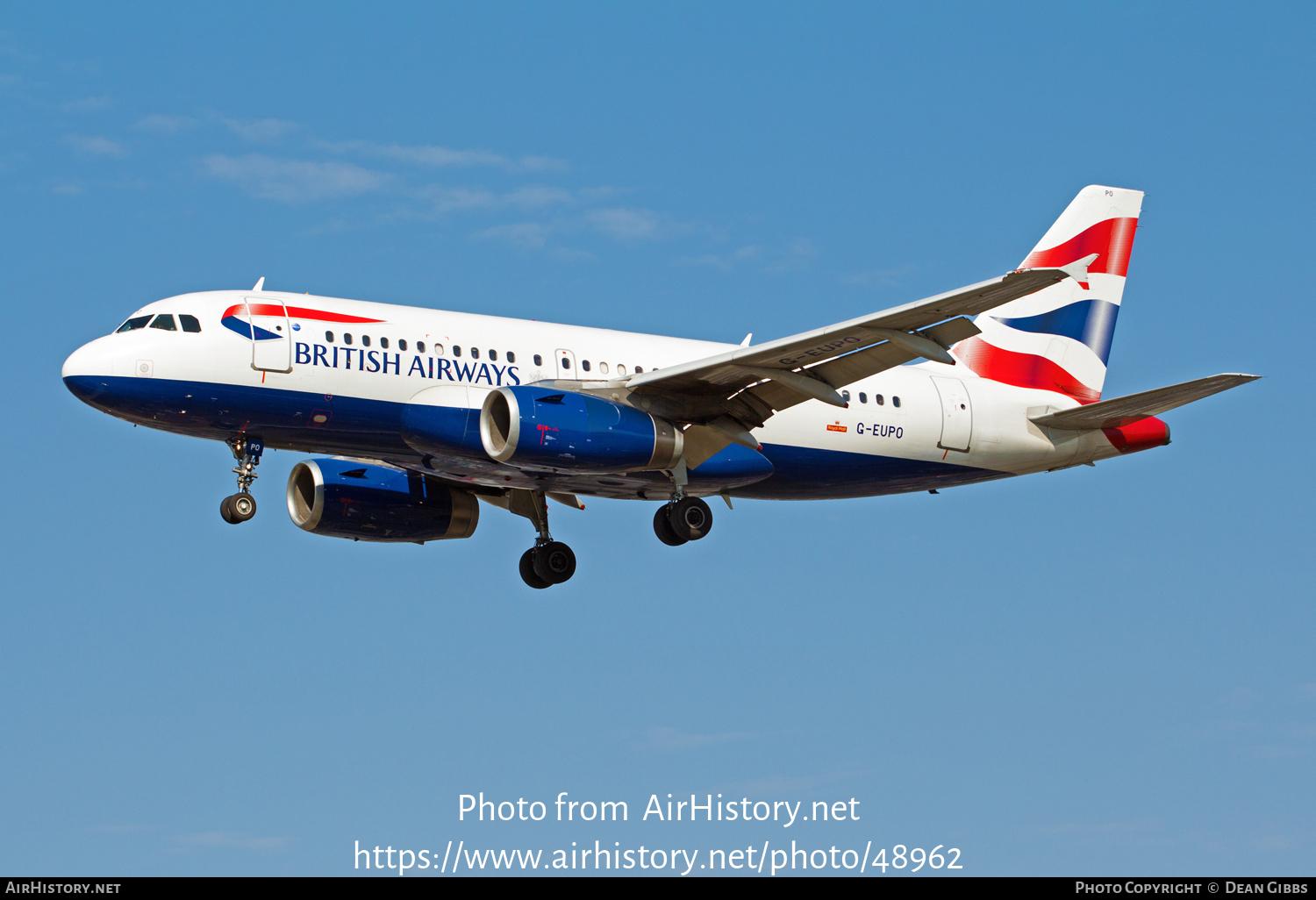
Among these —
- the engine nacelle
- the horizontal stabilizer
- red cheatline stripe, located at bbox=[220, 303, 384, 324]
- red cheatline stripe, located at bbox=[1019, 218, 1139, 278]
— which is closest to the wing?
the engine nacelle

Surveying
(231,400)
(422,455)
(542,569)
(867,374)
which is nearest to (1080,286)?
(867,374)

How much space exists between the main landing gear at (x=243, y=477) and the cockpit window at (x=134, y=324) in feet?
8.61

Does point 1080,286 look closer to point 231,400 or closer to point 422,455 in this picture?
point 422,455

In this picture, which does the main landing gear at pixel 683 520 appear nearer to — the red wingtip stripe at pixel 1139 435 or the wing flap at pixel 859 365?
the wing flap at pixel 859 365

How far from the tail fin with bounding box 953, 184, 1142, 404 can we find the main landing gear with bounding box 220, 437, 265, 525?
16004 millimetres

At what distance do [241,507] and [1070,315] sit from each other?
778 inches

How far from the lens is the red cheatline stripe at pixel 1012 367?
122 ft

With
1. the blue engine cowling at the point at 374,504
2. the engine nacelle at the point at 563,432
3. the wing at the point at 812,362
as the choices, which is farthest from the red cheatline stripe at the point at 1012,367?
the blue engine cowling at the point at 374,504

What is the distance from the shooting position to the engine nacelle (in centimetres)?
2931

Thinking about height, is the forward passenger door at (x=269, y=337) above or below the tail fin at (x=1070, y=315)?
below

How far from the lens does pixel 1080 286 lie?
1547 inches

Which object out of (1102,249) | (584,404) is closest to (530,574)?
(584,404)

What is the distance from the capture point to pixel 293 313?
30.2 meters

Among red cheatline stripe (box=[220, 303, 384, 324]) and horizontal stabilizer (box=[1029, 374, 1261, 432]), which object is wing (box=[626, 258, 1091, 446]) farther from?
red cheatline stripe (box=[220, 303, 384, 324])
